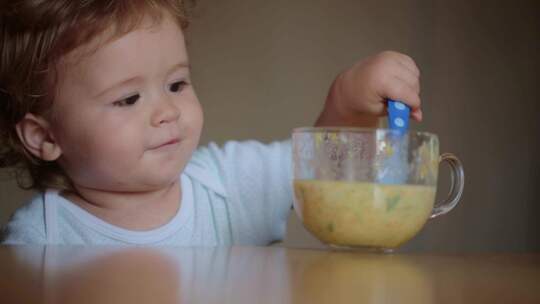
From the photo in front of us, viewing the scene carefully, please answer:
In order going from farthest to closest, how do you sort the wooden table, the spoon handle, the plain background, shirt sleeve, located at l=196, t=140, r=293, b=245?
the plain background
shirt sleeve, located at l=196, t=140, r=293, b=245
the spoon handle
the wooden table

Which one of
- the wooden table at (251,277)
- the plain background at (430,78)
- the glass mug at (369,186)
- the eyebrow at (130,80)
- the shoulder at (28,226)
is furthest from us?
the plain background at (430,78)

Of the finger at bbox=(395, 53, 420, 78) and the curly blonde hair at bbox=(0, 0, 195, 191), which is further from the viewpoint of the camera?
the curly blonde hair at bbox=(0, 0, 195, 191)

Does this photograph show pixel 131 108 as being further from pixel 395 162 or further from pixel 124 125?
pixel 395 162

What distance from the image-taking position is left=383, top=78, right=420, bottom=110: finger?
844mm

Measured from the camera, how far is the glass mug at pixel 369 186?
661mm

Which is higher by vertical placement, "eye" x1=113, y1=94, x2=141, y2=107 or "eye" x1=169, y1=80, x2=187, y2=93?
"eye" x1=169, y1=80, x2=187, y2=93

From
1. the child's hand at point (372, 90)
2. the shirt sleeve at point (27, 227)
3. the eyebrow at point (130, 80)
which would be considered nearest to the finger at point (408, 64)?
the child's hand at point (372, 90)

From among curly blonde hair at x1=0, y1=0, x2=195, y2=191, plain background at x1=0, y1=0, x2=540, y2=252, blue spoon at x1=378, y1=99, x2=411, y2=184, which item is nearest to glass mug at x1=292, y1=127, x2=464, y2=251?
blue spoon at x1=378, y1=99, x2=411, y2=184

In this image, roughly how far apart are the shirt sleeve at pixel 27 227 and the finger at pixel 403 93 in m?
0.60

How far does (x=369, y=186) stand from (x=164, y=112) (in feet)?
1.46

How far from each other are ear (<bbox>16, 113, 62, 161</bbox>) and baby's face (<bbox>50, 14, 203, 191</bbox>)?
35 mm

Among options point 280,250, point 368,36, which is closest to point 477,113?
point 368,36

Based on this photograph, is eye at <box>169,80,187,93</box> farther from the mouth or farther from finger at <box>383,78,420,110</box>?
finger at <box>383,78,420,110</box>

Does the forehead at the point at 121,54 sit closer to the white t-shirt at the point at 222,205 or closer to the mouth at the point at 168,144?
the mouth at the point at 168,144
